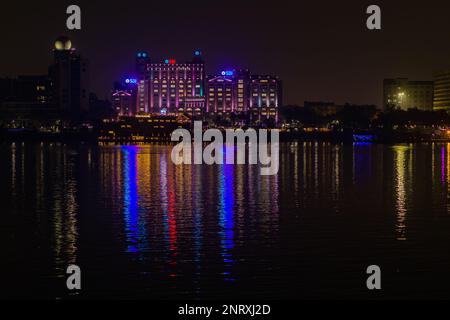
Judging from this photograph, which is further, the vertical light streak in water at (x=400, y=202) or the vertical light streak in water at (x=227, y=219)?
the vertical light streak in water at (x=400, y=202)

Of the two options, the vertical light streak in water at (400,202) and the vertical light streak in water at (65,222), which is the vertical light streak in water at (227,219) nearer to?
the vertical light streak in water at (65,222)

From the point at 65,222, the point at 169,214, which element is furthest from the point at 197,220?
the point at 65,222

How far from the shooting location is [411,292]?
1917 centimetres

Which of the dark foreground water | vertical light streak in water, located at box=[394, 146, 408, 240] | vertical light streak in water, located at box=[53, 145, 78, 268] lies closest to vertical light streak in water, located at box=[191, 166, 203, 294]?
the dark foreground water

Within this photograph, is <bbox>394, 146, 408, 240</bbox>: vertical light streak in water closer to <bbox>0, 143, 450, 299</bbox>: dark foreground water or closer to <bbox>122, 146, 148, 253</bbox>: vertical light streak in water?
<bbox>0, 143, 450, 299</bbox>: dark foreground water

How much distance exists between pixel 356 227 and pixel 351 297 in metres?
10.6

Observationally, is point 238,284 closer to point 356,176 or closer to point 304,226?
point 304,226

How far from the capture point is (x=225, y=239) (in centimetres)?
2644

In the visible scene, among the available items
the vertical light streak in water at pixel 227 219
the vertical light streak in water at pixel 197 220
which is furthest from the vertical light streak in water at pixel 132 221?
the vertical light streak in water at pixel 227 219

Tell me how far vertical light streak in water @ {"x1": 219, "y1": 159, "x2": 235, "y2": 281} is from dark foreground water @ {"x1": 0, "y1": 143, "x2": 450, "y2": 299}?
53 millimetres

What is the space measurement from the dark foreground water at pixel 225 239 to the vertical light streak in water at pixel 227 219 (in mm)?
53

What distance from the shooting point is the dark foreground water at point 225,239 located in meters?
19.8

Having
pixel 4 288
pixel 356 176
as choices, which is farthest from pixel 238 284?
pixel 356 176

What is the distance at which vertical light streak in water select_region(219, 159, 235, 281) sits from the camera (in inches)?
887
